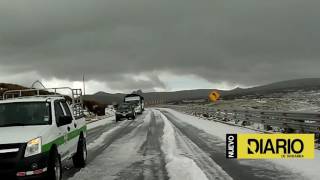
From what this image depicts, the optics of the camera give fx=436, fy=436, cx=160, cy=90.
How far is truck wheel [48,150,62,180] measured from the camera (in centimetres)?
792

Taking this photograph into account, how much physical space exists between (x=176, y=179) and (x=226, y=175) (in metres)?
1.21

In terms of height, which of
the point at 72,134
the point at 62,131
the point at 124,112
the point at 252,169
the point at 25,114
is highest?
the point at 25,114

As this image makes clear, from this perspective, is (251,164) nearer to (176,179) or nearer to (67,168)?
(176,179)

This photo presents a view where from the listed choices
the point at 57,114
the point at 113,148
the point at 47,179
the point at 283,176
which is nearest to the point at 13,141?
the point at 47,179

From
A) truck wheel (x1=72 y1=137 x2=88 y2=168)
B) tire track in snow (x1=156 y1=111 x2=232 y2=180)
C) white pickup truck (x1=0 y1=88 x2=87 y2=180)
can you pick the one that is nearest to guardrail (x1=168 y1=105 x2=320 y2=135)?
tire track in snow (x1=156 y1=111 x2=232 y2=180)

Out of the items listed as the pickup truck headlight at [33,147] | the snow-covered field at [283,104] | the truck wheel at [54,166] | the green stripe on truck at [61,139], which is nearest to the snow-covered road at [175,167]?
the green stripe on truck at [61,139]

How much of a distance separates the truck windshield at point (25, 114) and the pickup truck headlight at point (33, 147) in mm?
1118

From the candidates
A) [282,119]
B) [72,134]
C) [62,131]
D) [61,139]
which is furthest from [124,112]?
[61,139]

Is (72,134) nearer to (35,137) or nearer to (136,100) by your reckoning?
(35,137)

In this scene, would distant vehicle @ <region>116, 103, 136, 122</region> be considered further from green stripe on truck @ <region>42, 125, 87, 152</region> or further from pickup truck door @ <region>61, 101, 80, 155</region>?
pickup truck door @ <region>61, 101, 80, 155</region>

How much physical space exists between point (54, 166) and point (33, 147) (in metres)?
0.80

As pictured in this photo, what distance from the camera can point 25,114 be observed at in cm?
902

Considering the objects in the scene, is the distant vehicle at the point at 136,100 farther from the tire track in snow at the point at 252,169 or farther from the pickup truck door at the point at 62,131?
the pickup truck door at the point at 62,131

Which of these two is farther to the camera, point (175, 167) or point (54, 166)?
point (175, 167)
